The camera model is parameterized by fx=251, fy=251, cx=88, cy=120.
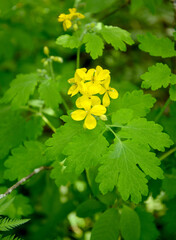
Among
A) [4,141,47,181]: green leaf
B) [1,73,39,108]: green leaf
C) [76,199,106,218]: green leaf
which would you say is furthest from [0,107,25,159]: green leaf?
[76,199,106,218]: green leaf

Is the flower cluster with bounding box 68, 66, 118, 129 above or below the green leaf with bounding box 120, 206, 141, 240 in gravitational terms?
above

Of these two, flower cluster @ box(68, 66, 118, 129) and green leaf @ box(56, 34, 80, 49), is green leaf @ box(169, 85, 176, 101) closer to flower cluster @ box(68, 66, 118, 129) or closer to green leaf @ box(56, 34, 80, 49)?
flower cluster @ box(68, 66, 118, 129)

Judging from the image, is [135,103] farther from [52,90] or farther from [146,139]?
[52,90]

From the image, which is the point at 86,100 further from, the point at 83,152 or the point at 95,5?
the point at 95,5

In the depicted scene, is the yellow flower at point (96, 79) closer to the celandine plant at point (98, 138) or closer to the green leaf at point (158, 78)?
the celandine plant at point (98, 138)

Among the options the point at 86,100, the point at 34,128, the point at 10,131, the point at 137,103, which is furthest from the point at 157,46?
the point at 10,131

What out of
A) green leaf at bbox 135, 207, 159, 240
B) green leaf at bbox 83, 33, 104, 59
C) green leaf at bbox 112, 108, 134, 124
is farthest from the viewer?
green leaf at bbox 135, 207, 159, 240

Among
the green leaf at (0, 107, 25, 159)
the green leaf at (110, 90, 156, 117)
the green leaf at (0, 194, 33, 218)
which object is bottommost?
the green leaf at (0, 194, 33, 218)

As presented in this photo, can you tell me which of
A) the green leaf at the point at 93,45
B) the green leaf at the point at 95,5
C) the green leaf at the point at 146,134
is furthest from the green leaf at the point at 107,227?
the green leaf at the point at 95,5

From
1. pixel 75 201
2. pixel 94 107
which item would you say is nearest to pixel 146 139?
pixel 94 107
